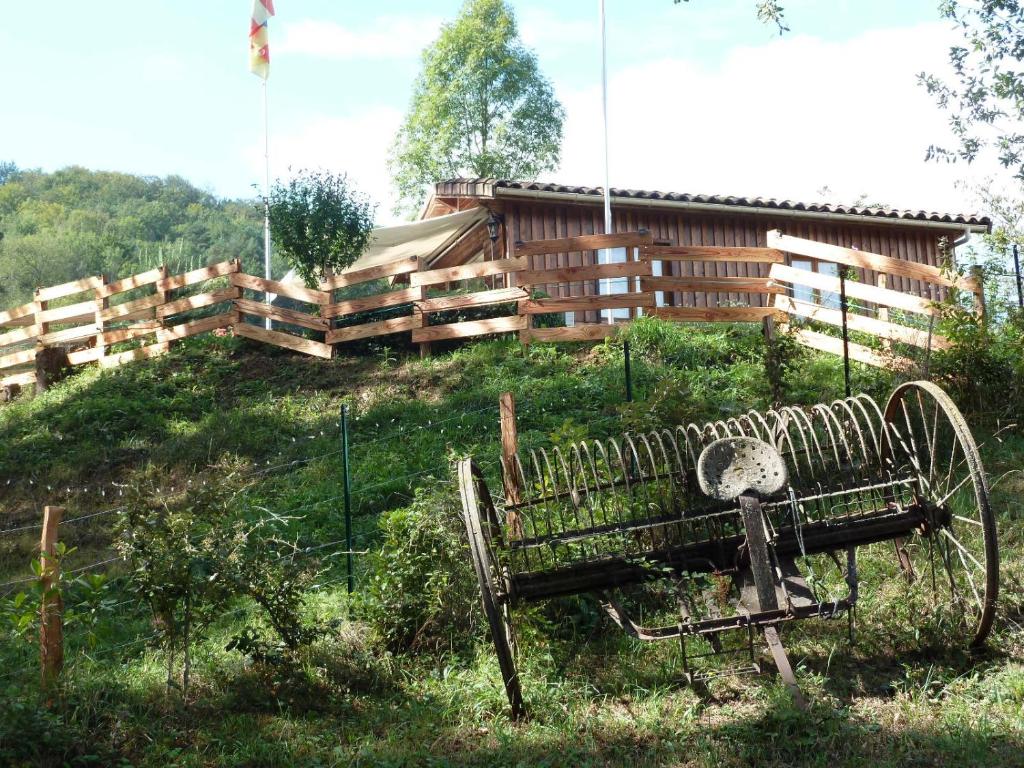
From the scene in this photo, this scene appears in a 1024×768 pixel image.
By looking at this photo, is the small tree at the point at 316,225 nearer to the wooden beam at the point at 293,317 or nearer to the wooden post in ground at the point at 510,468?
the wooden beam at the point at 293,317

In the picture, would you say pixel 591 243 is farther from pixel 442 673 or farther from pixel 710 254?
pixel 442 673

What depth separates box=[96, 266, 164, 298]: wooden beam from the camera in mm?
15867

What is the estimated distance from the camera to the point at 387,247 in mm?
18250

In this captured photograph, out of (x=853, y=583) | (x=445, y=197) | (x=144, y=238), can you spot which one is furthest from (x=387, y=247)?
(x=144, y=238)

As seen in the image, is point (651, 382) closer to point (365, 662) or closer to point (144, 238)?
point (365, 662)

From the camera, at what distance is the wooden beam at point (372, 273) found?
14.3 meters

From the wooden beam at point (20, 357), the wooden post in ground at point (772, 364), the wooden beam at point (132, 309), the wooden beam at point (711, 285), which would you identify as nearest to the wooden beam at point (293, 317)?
the wooden beam at point (132, 309)

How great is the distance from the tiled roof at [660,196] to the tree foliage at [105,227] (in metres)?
17.2

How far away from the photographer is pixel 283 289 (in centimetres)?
1514

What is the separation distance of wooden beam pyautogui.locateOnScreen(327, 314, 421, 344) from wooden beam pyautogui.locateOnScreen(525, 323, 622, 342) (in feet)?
6.24

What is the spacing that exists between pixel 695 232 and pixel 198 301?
29.9ft

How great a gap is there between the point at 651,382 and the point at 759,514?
17.9 feet

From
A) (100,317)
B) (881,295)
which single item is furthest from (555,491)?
(100,317)

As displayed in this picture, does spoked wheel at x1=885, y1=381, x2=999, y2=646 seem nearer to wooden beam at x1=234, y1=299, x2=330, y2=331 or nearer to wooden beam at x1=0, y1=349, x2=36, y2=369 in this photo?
wooden beam at x1=234, y1=299, x2=330, y2=331
